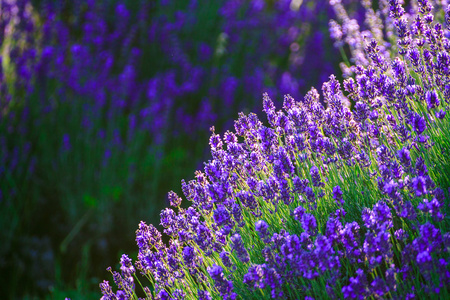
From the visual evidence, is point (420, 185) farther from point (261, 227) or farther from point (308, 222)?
point (261, 227)

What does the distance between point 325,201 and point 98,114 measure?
2690mm

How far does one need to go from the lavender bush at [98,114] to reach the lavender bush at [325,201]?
1.75m

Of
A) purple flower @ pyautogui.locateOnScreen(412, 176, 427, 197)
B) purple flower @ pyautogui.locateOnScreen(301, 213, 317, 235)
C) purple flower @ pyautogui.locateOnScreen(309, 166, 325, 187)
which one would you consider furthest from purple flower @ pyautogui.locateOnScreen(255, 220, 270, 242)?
purple flower @ pyautogui.locateOnScreen(412, 176, 427, 197)

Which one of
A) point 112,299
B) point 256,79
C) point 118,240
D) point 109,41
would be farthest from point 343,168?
Answer: point 109,41

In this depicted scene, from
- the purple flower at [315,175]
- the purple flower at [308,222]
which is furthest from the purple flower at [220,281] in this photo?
the purple flower at [315,175]

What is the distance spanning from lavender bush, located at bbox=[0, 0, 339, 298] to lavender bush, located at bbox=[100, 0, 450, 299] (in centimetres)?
175

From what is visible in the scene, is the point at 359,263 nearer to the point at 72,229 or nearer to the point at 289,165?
the point at 289,165

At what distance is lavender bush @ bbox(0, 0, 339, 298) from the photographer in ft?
12.4

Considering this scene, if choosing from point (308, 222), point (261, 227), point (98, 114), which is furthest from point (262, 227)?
point (98, 114)

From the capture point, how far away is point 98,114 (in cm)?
412

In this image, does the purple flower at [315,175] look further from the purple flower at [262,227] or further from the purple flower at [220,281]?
the purple flower at [220,281]

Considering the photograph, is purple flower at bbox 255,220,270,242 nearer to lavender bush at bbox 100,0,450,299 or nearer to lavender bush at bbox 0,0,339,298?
lavender bush at bbox 100,0,450,299

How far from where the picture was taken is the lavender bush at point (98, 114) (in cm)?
377

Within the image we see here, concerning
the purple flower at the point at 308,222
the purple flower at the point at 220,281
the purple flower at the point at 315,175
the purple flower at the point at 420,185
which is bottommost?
the purple flower at the point at 420,185
